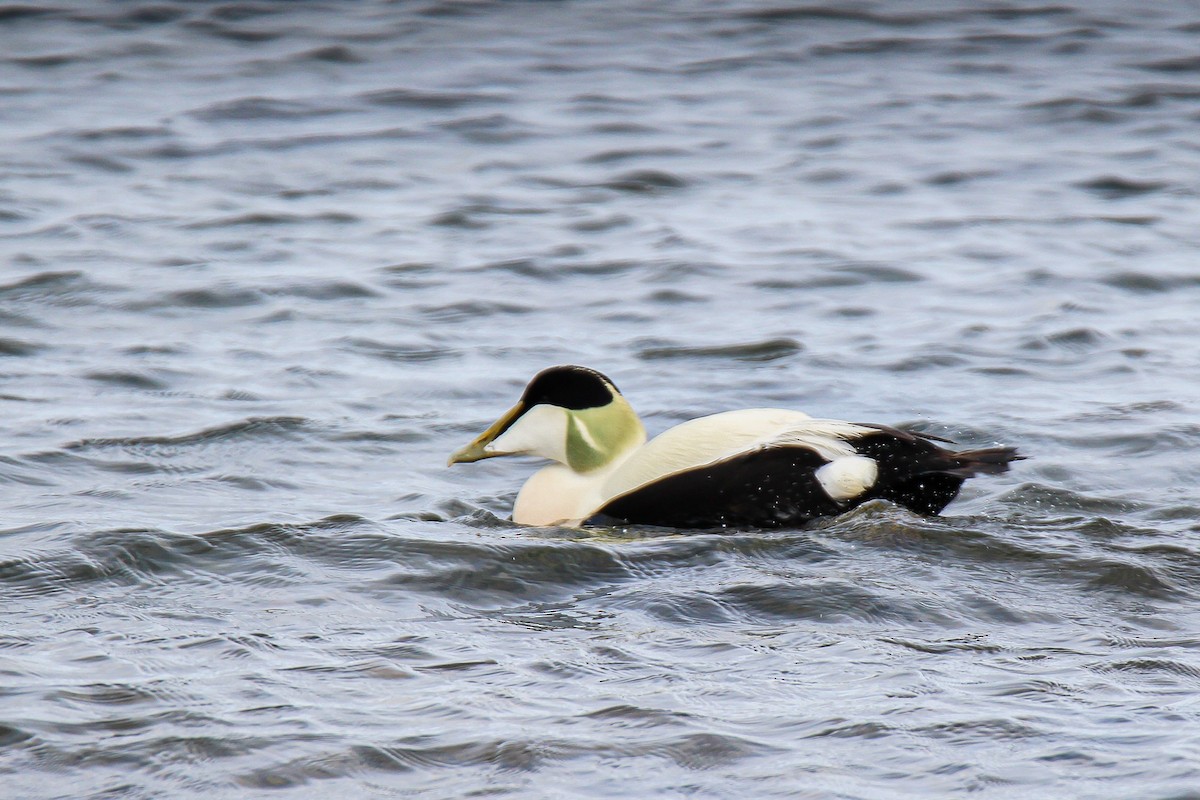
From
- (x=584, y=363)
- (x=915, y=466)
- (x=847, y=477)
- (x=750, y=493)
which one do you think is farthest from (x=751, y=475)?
(x=584, y=363)

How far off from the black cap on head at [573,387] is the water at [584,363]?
1.64 ft

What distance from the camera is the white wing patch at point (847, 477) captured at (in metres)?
5.38

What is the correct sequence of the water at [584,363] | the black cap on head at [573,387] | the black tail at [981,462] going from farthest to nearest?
the black cap on head at [573,387] → the black tail at [981,462] → the water at [584,363]

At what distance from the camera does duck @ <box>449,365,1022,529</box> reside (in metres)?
5.38

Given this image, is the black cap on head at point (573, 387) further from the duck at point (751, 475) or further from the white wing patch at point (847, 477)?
the white wing patch at point (847, 477)

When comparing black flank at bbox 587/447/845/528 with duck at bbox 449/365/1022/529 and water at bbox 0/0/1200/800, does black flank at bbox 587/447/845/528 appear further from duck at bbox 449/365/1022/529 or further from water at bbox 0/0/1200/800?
water at bbox 0/0/1200/800

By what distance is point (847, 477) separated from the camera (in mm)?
5387

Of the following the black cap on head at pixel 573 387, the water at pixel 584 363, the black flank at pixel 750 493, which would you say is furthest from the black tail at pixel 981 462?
the black cap on head at pixel 573 387

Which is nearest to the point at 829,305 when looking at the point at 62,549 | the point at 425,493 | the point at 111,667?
the point at 425,493

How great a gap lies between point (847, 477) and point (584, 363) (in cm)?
257

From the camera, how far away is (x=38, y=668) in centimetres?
407

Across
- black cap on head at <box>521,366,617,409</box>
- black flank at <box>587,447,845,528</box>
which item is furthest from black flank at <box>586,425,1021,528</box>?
black cap on head at <box>521,366,617,409</box>

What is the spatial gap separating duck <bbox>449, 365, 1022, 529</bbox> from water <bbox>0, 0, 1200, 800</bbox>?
0.12 m

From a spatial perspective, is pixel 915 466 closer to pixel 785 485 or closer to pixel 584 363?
pixel 785 485
